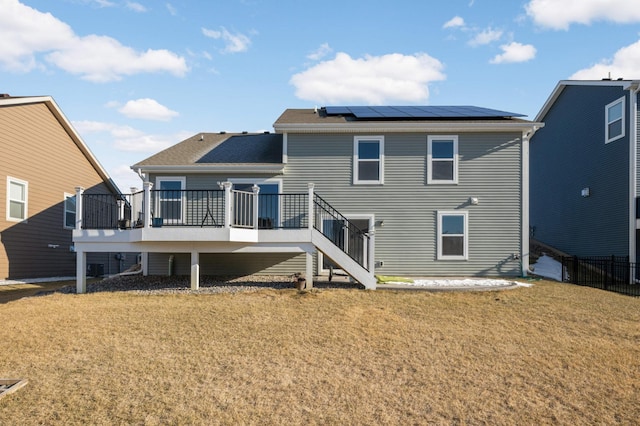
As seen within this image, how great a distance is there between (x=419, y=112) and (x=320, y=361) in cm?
1049

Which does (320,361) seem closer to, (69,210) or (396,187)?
(396,187)

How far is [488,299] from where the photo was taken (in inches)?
421

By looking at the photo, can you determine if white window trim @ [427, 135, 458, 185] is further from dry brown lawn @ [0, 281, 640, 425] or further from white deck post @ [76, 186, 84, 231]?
white deck post @ [76, 186, 84, 231]

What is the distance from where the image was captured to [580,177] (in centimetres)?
1773

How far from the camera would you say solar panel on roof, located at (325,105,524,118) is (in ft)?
47.2

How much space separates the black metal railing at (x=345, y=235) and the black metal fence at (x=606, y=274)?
6616 millimetres

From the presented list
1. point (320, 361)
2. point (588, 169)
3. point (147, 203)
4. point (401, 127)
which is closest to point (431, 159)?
point (401, 127)

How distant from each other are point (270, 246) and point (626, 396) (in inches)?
311

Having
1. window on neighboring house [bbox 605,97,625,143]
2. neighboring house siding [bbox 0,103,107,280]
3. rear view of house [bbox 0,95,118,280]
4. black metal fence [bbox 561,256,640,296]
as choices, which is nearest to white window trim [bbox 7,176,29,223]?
rear view of house [bbox 0,95,118,280]

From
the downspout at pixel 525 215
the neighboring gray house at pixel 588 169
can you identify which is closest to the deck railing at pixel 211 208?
the downspout at pixel 525 215

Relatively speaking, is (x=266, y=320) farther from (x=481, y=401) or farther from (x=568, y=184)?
(x=568, y=184)

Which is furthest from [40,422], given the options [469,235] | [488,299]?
[469,235]

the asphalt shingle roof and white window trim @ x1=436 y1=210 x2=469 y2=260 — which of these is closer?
white window trim @ x1=436 y1=210 x2=469 y2=260

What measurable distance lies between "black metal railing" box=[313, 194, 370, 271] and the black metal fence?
21.7 ft
